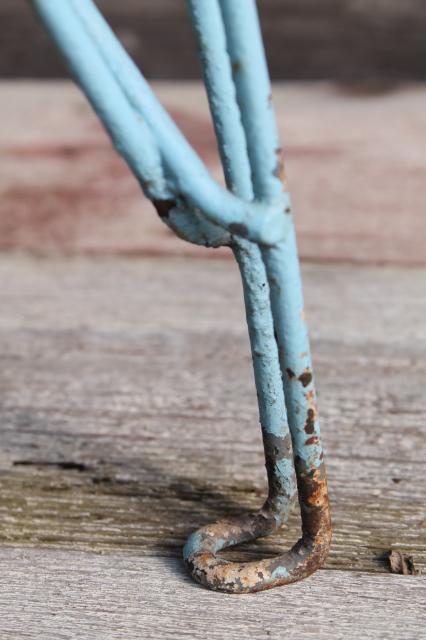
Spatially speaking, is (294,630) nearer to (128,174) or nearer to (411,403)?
(411,403)

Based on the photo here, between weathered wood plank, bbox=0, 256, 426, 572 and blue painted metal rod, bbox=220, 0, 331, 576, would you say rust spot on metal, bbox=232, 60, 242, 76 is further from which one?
weathered wood plank, bbox=0, 256, 426, 572

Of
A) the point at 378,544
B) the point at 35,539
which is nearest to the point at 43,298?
the point at 35,539

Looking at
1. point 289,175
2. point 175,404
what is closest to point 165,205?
point 175,404

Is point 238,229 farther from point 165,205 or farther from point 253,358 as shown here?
point 253,358

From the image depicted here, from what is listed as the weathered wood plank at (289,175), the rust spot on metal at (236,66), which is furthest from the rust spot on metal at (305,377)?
the weathered wood plank at (289,175)

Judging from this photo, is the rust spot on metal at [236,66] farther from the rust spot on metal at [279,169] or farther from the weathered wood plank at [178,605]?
the weathered wood plank at [178,605]
